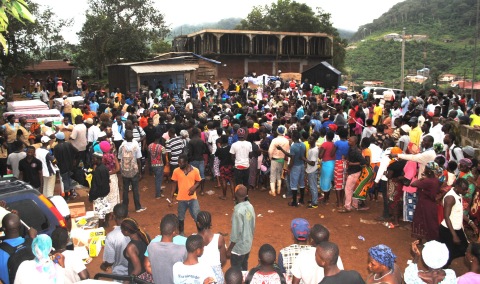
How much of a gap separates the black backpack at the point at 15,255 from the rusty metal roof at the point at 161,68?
18.1 metres

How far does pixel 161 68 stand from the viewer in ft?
76.2

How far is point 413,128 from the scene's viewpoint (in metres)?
10.3

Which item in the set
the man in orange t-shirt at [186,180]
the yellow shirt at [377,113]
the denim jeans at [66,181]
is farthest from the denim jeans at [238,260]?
the yellow shirt at [377,113]

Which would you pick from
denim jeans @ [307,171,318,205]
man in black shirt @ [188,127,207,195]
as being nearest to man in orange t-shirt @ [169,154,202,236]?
man in black shirt @ [188,127,207,195]

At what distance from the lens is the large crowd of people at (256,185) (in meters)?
3.98

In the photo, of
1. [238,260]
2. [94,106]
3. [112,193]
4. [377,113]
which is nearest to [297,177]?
[112,193]

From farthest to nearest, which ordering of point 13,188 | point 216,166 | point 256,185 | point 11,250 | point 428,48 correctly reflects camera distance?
point 428,48 → point 256,185 → point 216,166 → point 13,188 → point 11,250

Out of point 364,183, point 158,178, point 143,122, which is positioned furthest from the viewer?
point 143,122

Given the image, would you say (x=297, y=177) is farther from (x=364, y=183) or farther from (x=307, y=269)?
(x=307, y=269)

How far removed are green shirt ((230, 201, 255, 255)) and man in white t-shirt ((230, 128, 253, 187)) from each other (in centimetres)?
388

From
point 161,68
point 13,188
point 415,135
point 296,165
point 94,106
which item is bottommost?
point 296,165

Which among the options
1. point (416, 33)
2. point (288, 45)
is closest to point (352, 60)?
point (416, 33)

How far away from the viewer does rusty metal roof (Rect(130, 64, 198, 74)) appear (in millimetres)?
22184

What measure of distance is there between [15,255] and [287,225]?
5.43m
